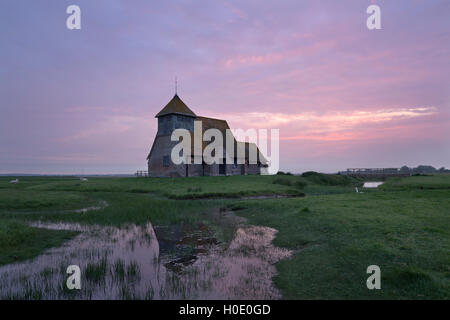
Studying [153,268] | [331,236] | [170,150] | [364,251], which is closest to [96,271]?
[153,268]

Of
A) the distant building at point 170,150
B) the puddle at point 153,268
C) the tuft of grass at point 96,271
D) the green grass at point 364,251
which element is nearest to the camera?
the green grass at point 364,251

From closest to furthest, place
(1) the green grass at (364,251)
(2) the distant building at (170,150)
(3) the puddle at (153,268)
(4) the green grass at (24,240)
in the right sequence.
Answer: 1. (1) the green grass at (364,251)
2. (3) the puddle at (153,268)
3. (4) the green grass at (24,240)
4. (2) the distant building at (170,150)

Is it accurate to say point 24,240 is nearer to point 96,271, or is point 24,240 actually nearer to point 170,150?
point 96,271

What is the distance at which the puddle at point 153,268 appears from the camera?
7070 mm

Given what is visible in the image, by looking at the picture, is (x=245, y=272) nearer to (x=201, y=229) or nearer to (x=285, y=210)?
(x=201, y=229)

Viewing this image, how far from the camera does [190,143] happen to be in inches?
1780

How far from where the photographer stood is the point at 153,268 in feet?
29.2

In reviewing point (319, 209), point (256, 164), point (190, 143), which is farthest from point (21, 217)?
point (256, 164)

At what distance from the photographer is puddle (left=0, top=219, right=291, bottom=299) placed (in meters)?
7.07

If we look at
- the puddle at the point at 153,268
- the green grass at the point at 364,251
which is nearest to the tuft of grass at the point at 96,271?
the puddle at the point at 153,268

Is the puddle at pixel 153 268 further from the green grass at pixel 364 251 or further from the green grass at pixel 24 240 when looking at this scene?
the green grass at pixel 364 251

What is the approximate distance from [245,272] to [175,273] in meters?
2.35

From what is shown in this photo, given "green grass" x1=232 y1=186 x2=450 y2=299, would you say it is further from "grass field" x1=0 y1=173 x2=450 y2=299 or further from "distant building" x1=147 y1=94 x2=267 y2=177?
"distant building" x1=147 y1=94 x2=267 y2=177

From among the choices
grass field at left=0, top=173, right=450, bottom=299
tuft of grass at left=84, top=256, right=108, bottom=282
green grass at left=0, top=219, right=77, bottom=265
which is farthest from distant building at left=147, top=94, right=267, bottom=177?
tuft of grass at left=84, top=256, right=108, bottom=282
